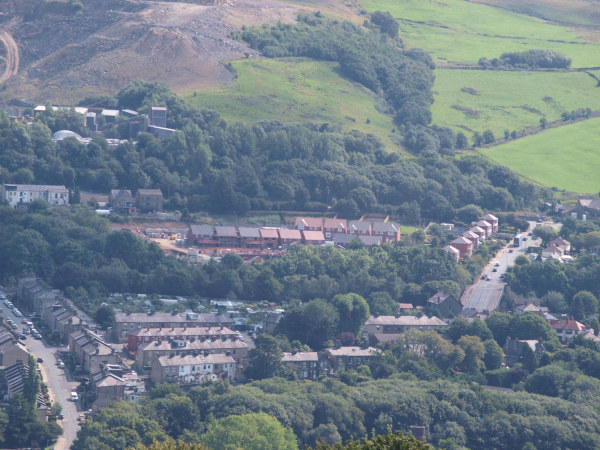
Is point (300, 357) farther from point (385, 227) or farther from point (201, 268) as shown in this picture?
point (385, 227)

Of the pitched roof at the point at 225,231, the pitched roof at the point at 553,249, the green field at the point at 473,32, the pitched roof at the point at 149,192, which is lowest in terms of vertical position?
the pitched roof at the point at 225,231

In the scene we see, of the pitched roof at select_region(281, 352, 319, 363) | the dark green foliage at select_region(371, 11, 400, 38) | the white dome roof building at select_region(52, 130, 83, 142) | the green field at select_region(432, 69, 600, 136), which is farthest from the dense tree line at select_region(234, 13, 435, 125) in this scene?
the pitched roof at select_region(281, 352, 319, 363)

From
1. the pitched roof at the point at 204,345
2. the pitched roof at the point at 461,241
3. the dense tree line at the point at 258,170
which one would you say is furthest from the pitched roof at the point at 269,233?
the pitched roof at the point at 204,345

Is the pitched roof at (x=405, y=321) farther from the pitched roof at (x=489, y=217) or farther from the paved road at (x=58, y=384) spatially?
the pitched roof at (x=489, y=217)

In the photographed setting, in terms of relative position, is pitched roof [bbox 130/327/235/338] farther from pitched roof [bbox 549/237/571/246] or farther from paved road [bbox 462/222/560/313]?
pitched roof [bbox 549/237/571/246]

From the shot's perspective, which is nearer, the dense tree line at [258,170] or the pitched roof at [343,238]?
the pitched roof at [343,238]

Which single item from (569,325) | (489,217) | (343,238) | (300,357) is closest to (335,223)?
(343,238)
